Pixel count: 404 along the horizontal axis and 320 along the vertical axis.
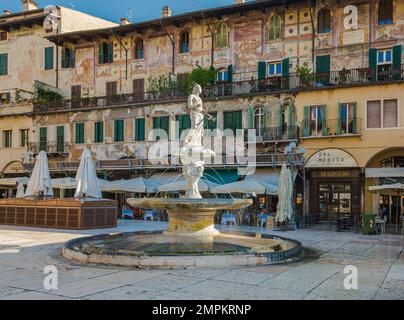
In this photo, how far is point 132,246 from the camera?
11445 mm

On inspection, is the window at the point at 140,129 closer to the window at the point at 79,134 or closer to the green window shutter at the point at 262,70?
→ the window at the point at 79,134

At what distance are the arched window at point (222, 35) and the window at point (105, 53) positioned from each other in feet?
26.5

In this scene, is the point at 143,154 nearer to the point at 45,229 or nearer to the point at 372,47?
the point at 45,229

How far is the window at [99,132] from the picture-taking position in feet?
108

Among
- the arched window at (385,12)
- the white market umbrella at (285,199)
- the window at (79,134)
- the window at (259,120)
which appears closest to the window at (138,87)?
the window at (79,134)

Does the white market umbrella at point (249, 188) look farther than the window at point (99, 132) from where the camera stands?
No

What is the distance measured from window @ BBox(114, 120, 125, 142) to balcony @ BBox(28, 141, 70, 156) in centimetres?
392

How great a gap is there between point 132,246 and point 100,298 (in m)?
4.38

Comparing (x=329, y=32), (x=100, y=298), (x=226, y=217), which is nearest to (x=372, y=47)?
(x=329, y=32)

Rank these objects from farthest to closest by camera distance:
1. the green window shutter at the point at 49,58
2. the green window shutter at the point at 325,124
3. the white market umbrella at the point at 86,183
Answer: the green window shutter at the point at 49,58 < the green window shutter at the point at 325,124 < the white market umbrella at the point at 86,183

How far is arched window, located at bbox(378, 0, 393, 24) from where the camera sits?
26.2 m

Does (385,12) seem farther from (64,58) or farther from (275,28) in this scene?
(64,58)

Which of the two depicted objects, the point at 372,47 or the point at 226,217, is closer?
the point at 226,217
